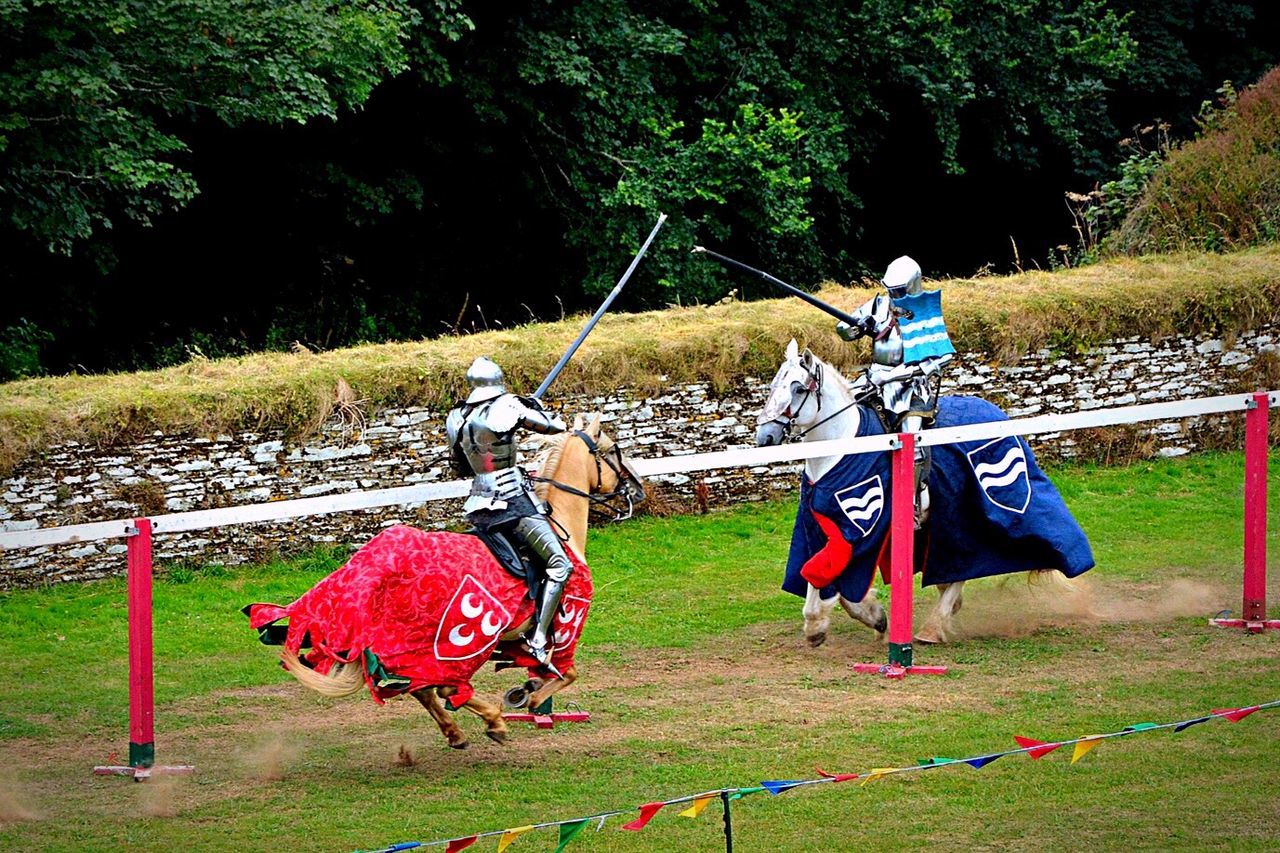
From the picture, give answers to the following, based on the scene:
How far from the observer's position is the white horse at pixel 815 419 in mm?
10016

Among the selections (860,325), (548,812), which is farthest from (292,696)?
(860,325)

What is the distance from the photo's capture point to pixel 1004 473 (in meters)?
10.1

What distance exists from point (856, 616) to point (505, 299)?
1313cm

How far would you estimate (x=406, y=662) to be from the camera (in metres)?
7.38

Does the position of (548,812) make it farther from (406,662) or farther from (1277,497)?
(1277,497)

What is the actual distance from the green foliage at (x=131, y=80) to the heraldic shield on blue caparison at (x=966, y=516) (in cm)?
864

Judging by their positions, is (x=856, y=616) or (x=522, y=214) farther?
(x=522, y=214)

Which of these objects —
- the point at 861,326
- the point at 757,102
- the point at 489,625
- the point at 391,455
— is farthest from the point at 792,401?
the point at 757,102

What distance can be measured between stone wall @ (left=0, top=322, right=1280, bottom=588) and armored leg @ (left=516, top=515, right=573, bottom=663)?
5.51 m

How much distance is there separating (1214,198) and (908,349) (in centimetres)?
1084

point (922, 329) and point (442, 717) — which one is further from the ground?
point (922, 329)

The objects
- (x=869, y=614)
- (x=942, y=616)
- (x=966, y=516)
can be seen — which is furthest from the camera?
(x=942, y=616)

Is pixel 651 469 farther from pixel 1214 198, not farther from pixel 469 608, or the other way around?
pixel 1214 198

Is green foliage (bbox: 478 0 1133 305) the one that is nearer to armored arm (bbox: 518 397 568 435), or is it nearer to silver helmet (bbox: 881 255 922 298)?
silver helmet (bbox: 881 255 922 298)
